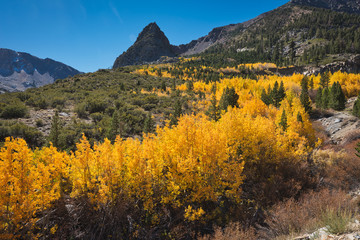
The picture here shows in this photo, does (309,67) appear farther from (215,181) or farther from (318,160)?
(215,181)

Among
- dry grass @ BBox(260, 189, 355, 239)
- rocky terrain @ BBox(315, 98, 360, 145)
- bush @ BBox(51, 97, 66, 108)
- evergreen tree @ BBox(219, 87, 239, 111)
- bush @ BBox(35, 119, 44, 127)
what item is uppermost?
bush @ BBox(51, 97, 66, 108)

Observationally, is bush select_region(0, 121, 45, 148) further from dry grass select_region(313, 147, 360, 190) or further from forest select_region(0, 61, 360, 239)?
dry grass select_region(313, 147, 360, 190)

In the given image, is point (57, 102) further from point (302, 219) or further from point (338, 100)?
point (338, 100)

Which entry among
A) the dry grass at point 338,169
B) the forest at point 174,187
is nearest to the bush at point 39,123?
the forest at point 174,187

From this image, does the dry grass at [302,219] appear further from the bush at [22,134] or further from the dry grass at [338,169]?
the bush at [22,134]

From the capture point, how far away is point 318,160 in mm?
17766

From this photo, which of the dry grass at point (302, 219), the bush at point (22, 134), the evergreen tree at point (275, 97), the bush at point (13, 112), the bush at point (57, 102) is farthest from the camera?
the evergreen tree at point (275, 97)

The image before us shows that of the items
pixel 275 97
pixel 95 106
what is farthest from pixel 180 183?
pixel 275 97

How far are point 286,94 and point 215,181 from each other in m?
60.3

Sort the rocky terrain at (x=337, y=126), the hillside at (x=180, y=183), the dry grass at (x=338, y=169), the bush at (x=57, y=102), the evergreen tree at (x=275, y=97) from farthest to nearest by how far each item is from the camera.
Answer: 1. the evergreen tree at (x=275, y=97)
2. the bush at (x=57, y=102)
3. the rocky terrain at (x=337, y=126)
4. the dry grass at (x=338, y=169)
5. the hillside at (x=180, y=183)

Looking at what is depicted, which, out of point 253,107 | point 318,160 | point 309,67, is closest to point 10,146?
point 318,160

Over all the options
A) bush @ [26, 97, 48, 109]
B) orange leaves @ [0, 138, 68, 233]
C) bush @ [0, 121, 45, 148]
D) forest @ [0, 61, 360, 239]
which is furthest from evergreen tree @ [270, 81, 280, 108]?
bush @ [26, 97, 48, 109]

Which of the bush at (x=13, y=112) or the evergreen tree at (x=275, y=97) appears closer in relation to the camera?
the bush at (x=13, y=112)

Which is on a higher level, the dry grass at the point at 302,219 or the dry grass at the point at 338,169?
the dry grass at the point at 302,219
